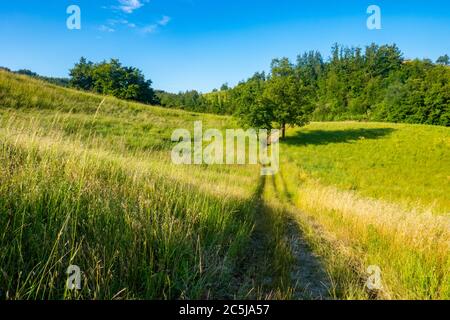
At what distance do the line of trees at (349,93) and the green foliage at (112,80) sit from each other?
2217 centimetres

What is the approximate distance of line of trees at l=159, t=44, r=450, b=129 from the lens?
119ft

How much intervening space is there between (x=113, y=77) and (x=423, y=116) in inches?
2757

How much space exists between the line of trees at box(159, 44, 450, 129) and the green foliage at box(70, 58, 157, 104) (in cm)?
2217

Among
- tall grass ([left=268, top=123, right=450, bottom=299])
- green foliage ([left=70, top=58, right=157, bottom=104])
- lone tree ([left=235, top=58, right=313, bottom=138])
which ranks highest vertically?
green foliage ([left=70, top=58, right=157, bottom=104])

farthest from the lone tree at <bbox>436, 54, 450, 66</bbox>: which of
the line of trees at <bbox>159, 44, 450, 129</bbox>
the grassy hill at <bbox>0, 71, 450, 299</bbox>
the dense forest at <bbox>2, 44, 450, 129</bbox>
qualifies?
the grassy hill at <bbox>0, 71, 450, 299</bbox>

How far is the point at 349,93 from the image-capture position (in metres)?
89.2

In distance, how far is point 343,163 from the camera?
89.5 ft

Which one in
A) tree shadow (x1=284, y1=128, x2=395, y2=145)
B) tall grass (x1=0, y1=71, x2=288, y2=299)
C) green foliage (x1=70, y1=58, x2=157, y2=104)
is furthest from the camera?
green foliage (x1=70, y1=58, x2=157, y2=104)

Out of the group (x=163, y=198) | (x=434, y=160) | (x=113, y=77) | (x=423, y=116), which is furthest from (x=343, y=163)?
(x=113, y=77)

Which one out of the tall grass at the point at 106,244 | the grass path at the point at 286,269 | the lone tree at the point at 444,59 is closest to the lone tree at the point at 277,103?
the grass path at the point at 286,269

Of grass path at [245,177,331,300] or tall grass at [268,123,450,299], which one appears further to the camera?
tall grass at [268,123,450,299]

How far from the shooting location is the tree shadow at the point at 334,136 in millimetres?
36406

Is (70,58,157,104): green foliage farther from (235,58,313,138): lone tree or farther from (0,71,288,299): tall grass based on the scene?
(0,71,288,299): tall grass

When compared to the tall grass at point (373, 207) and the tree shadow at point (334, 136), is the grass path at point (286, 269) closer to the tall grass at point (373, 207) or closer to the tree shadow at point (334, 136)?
the tall grass at point (373, 207)
